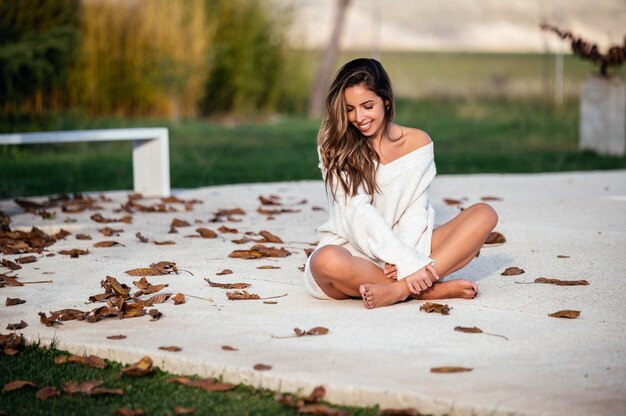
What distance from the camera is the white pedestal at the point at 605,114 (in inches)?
517

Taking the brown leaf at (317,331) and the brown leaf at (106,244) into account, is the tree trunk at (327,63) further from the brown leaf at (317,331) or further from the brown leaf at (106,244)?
the brown leaf at (317,331)

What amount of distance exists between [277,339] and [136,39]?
709 inches

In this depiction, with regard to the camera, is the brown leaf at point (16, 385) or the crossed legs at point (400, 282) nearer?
the brown leaf at point (16, 385)

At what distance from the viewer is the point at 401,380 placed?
341 centimetres

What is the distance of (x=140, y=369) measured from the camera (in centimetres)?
369

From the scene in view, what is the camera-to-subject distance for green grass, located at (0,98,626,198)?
11.1 metres

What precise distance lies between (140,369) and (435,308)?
53.8 inches

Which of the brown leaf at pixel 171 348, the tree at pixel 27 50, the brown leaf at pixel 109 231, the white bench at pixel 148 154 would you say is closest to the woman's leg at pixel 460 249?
the brown leaf at pixel 171 348

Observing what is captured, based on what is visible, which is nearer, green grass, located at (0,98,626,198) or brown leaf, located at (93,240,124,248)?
brown leaf, located at (93,240,124,248)

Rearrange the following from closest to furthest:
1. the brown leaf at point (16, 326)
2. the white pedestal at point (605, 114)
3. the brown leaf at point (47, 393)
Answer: the brown leaf at point (47, 393) < the brown leaf at point (16, 326) < the white pedestal at point (605, 114)

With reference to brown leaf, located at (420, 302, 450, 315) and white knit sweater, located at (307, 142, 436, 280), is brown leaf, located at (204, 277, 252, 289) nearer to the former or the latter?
white knit sweater, located at (307, 142, 436, 280)

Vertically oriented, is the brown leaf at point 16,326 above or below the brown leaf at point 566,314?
below

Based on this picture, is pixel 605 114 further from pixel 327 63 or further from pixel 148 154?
pixel 327 63

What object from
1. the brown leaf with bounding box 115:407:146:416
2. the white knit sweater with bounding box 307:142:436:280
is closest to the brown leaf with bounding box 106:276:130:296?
the white knit sweater with bounding box 307:142:436:280
